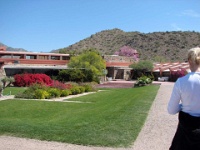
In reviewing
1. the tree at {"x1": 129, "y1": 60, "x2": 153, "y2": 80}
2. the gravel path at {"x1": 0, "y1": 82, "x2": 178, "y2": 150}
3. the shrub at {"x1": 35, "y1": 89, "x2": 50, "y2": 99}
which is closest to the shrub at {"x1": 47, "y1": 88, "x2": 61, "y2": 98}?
the shrub at {"x1": 35, "y1": 89, "x2": 50, "y2": 99}

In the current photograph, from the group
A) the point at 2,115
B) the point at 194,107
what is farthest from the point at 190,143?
the point at 2,115

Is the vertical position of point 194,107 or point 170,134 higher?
point 194,107

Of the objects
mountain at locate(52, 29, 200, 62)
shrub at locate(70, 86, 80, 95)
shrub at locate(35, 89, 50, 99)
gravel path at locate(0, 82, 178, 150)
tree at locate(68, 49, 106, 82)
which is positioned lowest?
shrub at locate(70, 86, 80, 95)

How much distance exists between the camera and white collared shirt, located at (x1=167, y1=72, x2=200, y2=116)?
369cm

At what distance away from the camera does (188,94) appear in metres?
3.70

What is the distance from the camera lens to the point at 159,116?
1068 cm

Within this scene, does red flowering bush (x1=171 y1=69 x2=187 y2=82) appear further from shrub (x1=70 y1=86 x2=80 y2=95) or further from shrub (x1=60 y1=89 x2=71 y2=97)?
shrub (x1=60 y1=89 x2=71 y2=97)

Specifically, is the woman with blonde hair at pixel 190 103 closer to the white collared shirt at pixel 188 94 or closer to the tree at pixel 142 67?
the white collared shirt at pixel 188 94

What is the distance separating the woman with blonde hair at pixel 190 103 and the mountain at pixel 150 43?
7594cm

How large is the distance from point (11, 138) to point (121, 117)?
3784 millimetres

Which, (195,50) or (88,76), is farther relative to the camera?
(88,76)

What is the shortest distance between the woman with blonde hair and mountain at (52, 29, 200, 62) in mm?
75940

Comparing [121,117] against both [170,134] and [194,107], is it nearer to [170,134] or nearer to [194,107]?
[170,134]

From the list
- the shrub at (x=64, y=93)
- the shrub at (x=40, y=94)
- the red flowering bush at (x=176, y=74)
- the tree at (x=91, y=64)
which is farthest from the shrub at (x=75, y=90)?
the red flowering bush at (x=176, y=74)
